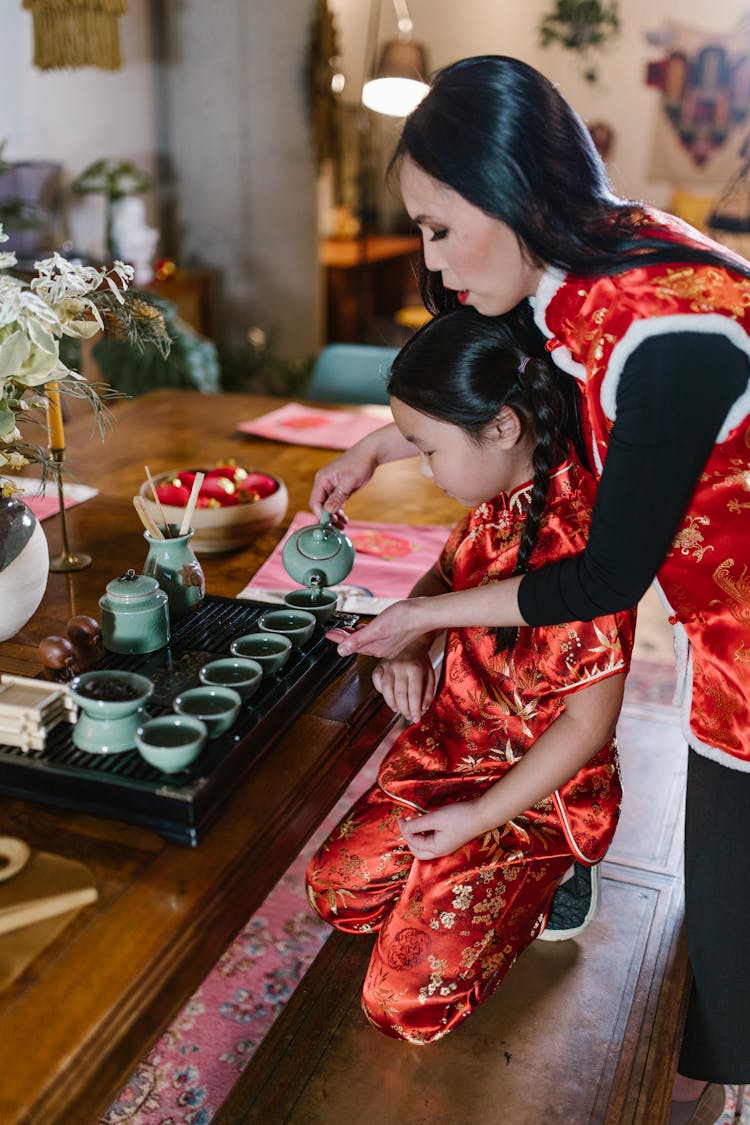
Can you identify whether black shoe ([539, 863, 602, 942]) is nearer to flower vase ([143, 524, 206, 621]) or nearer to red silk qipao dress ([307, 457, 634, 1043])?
red silk qipao dress ([307, 457, 634, 1043])

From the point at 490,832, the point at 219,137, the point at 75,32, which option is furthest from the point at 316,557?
the point at 219,137

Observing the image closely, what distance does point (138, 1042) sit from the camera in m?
0.77

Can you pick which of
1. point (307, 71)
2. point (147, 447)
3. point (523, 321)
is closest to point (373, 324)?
point (307, 71)

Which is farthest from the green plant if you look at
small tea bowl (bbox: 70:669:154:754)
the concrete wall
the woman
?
small tea bowl (bbox: 70:669:154:754)

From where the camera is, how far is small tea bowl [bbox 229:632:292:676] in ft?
3.78

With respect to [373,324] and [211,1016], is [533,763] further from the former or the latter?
[373,324]

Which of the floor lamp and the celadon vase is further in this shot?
the floor lamp

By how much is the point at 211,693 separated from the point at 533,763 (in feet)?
1.30

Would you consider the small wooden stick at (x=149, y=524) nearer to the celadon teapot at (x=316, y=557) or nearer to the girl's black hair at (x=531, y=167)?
the celadon teapot at (x=316, y=557)

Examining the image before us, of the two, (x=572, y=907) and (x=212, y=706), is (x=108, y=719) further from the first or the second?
(x=572, y=907)

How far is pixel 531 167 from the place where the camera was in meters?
0.99

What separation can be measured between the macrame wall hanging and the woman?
3.35m

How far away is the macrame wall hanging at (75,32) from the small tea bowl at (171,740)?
3.66m

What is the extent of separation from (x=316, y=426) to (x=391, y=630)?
48.1 inches
